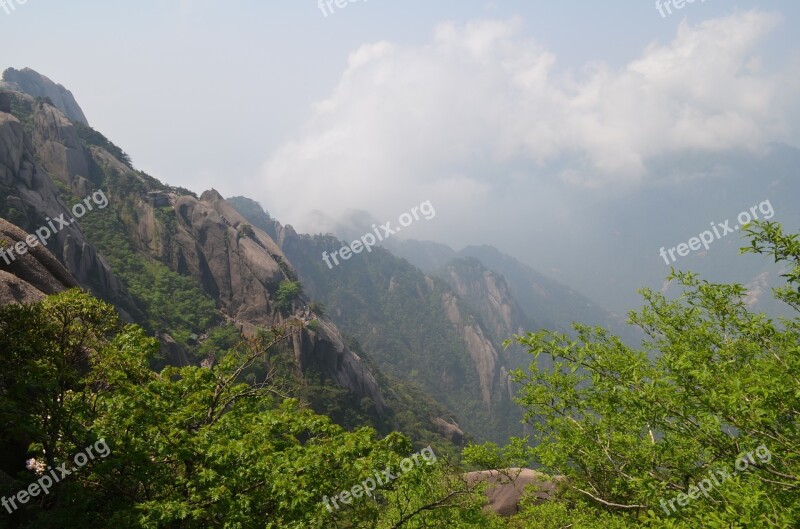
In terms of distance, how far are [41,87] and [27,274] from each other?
127708mm

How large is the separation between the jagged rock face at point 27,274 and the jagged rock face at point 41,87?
Result: 101985 mm

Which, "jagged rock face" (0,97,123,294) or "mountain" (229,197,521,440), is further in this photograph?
"mountain" (229,197,521,440)

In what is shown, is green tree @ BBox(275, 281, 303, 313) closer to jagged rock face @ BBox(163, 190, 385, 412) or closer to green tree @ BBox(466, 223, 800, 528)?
jagged rock face @ BBox(163, 190, 385, 412)

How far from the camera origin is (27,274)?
18.9 m

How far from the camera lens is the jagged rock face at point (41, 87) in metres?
102

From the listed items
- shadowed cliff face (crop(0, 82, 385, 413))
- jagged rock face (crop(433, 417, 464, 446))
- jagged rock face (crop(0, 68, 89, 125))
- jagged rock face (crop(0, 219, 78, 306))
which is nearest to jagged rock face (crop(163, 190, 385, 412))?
shadowed cliff face (crop(0, 82, 385, 413))

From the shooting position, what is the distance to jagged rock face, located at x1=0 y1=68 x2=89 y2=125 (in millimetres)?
102500

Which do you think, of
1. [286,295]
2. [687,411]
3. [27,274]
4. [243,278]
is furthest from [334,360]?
[687,411]

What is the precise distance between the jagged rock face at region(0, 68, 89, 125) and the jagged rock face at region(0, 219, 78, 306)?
102 metres

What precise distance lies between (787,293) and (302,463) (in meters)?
10.7

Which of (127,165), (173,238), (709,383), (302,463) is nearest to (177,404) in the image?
(302,463)

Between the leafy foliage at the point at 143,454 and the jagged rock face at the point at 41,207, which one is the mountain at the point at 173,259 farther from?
the leafy foliage at the point at 143,454

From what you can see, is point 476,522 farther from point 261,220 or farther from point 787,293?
point 261,220

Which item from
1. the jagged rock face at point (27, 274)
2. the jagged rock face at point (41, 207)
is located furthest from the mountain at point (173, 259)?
the jagged rock face at point (27, 274)
